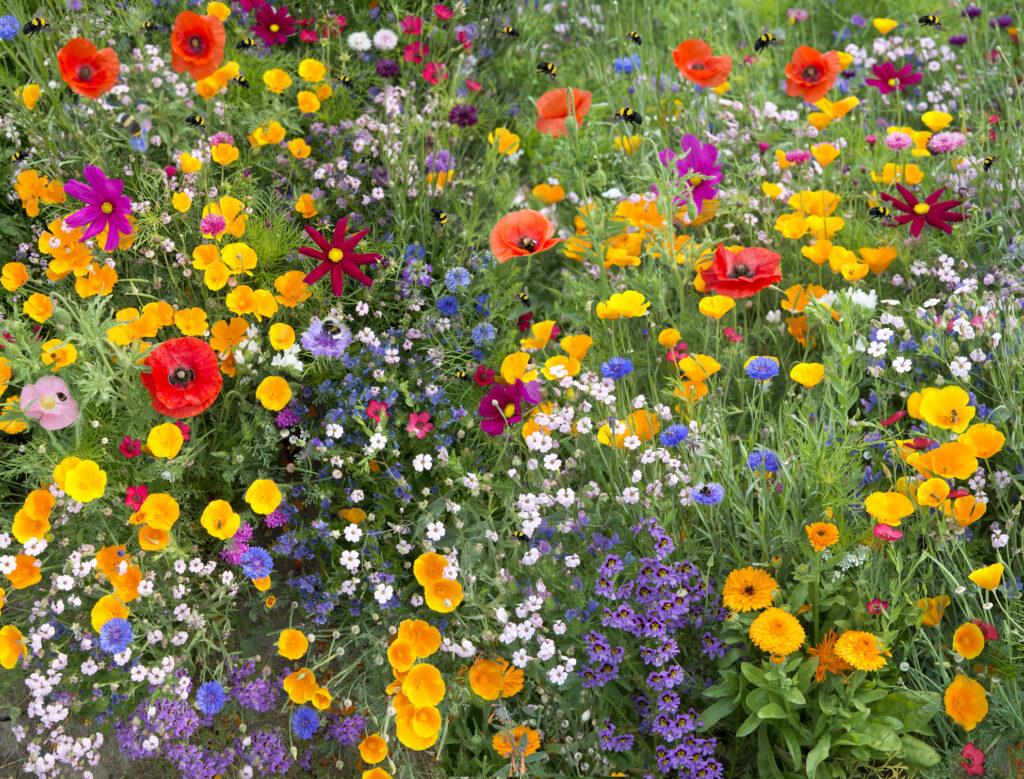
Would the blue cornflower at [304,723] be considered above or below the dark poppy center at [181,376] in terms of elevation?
below

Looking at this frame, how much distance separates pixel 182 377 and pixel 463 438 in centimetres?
75

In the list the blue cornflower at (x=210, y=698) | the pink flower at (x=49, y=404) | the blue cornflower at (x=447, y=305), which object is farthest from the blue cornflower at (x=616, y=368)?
the pink flower at (x=49, y=404)

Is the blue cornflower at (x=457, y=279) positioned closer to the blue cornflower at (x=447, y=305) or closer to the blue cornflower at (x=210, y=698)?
the blue cornflower at (x=447, y=305)

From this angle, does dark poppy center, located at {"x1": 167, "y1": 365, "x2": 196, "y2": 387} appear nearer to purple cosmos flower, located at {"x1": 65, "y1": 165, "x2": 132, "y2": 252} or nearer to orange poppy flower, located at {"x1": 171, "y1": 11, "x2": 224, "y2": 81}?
purple cosmos flower, located at {"x1": 65, "y1": 165, "x2": 132, "y2": 252}

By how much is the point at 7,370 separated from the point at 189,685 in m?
0.84

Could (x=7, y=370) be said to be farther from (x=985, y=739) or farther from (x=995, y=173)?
(x=995, y=173)

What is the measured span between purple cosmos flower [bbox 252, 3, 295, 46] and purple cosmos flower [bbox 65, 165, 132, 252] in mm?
1091

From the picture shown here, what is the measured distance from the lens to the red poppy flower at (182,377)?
7.66 ft

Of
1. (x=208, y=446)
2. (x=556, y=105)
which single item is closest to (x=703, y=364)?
(x=556, y=105)

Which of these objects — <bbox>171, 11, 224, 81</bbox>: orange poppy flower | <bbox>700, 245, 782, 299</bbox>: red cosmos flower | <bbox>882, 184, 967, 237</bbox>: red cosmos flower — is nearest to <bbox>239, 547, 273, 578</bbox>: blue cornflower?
<bbox>700, 245, 782, 299</bbox>: red cosmos flower

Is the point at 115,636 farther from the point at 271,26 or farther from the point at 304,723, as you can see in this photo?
the point at 271,26

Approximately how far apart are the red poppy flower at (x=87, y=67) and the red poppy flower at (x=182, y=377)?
757mm

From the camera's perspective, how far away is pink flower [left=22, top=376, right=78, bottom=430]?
2.26m

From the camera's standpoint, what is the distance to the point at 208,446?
2.60 metres
